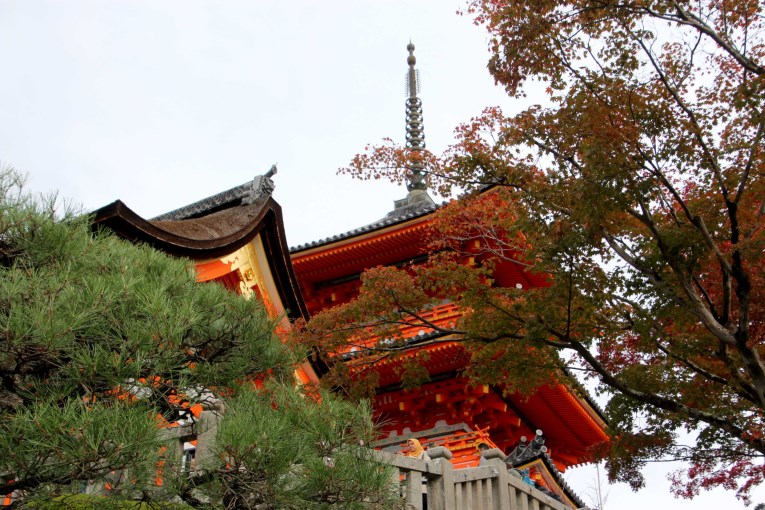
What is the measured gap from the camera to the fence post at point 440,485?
5.89 metres

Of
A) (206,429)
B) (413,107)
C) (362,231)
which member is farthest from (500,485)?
(413,107)

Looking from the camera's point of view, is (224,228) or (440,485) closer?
(440,485)

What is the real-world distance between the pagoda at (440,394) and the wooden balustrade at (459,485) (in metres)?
4.49

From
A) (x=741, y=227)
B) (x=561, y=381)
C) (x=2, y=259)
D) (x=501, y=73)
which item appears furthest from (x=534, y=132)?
(x=2, y=259)

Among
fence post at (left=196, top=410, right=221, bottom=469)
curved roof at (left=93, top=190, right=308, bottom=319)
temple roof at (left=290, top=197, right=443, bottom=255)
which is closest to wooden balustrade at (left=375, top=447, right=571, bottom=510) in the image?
fence post at (left=196, top=410, right=221, bottom=469)

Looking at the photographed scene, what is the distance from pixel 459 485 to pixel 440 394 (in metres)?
7.58

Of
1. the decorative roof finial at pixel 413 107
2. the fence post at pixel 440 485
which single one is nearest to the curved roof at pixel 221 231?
the fence post at pixel 440 485

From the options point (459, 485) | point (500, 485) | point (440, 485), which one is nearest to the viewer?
point (440, 485)

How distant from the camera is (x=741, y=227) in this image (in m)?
8.12

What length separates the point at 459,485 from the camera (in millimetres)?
6141

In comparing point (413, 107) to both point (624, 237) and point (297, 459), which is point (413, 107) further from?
point (297, 459)

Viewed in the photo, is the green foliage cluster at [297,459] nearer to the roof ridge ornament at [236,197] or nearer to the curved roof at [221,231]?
the curved roof at [221,231]

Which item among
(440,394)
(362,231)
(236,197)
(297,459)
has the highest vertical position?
(362,231)

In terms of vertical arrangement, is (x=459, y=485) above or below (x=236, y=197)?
below
